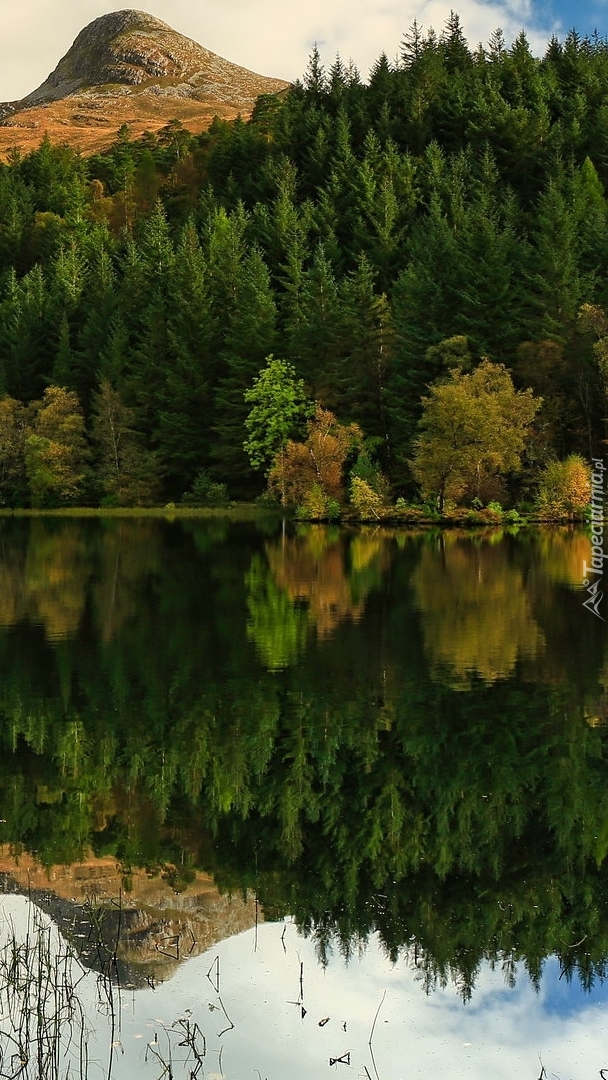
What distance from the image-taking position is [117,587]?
33.1 m

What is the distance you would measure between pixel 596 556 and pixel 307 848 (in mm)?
32449

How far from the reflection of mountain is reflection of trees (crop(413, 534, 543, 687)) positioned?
9.55m

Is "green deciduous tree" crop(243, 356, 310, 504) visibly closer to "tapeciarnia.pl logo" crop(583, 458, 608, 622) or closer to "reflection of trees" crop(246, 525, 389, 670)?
"tapeciarnia.pl logo" crop(583, 458, 608, 622)

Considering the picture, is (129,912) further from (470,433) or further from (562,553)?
(470,433)

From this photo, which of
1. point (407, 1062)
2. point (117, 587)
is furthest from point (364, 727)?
point (117, 587)

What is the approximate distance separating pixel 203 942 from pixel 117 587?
24.3 metres

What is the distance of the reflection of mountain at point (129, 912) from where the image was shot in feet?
29.4

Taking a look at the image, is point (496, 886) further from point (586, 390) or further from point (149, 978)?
point (586, 390)

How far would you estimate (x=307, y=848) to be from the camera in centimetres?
1140

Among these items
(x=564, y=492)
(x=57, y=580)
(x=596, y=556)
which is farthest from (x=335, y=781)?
(x=564, y=492)

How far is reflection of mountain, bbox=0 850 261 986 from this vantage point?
29.4 feet

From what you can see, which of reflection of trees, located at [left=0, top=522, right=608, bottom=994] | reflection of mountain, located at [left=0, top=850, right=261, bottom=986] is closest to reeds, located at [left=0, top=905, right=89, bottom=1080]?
reflection of mountain, located at [left=0, top=850, right=261, bottom=986]

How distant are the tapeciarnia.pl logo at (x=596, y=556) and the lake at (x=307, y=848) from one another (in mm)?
4258

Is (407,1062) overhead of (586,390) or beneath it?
beneath
